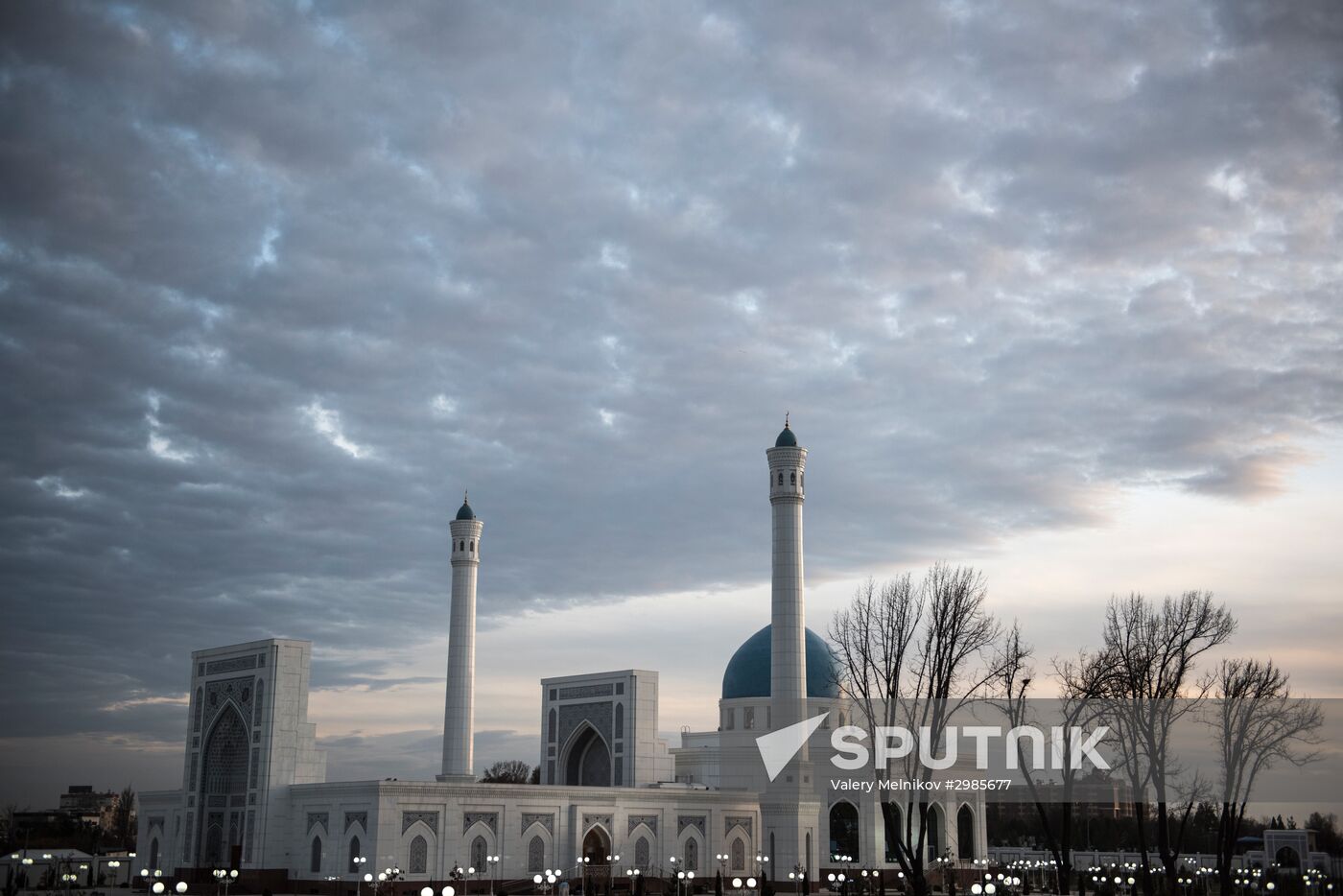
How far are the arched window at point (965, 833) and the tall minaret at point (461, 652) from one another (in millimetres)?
21536

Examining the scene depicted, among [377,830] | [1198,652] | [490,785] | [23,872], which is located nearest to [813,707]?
[490,785]

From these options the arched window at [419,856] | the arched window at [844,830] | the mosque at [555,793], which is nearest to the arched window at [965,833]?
the mosque at [555,793]

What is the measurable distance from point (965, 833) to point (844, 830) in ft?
22.8

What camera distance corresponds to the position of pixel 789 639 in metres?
50.3

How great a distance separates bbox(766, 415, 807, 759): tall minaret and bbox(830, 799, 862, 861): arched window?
3991 millimetres

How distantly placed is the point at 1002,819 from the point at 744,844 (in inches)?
1836

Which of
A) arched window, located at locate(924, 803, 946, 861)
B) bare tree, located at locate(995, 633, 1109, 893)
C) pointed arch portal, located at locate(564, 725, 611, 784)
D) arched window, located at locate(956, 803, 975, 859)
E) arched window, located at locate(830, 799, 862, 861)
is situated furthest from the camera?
arched window, located at locate(956, 803, 975, 859)

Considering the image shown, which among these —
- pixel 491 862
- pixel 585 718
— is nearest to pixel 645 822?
pixel 491 862

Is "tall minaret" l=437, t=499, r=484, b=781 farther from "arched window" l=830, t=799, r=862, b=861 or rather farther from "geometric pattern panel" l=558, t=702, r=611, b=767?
"arched window" l=830, t=799, r=862, b=861

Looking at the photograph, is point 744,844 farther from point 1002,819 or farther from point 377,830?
point 1002,819

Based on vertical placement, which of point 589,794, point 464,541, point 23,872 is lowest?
point 23,872

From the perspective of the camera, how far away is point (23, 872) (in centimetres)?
5134

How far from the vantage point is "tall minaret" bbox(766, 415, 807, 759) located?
1981 inches

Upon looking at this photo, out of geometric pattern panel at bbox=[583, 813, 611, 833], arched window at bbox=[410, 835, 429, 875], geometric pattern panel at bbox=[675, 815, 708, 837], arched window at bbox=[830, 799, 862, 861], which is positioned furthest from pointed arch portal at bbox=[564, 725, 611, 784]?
arched window at bbox=[410, 835, 429, 875]
